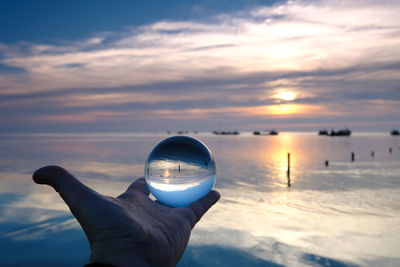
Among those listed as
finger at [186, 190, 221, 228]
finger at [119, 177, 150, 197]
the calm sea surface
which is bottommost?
the calm sea surface

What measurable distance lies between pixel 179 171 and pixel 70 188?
1.83 m

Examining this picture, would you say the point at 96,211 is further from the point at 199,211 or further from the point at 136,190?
the point at 199,211

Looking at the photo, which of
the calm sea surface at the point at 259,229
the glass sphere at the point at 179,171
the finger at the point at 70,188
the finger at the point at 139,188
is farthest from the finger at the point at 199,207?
the calm sea surface at the point at 259,229

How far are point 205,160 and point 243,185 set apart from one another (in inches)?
920

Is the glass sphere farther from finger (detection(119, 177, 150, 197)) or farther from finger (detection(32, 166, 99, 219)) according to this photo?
finger (detection(32, 166, 99, 219))

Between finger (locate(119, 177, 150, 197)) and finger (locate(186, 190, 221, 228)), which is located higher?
finger (locate(119, 177, 150, 197))

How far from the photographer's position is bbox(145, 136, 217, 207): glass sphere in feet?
15.8

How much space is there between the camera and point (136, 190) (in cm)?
459

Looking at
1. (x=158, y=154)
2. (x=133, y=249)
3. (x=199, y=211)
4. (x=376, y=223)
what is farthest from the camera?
(x=376, y=223)

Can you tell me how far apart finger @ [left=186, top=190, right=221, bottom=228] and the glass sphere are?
→ 216 millimetres

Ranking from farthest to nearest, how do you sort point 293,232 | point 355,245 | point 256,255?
point 293,232
point 355,245
point 256,255

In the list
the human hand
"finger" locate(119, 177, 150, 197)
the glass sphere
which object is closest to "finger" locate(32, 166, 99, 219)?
the human hand

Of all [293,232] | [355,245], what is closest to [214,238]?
[293,232]

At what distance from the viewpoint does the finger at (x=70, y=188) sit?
10.6 feet
